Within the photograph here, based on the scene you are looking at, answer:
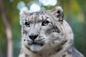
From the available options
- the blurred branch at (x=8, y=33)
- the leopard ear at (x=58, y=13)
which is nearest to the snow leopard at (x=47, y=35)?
the leopard ear at (x=58, y=13)

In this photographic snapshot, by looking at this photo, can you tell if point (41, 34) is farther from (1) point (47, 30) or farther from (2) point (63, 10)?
(2) point (63, 10)

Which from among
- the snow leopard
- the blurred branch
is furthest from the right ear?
the blurred branch

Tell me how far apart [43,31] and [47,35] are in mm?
28

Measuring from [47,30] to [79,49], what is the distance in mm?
202

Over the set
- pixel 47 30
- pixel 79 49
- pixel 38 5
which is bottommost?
pixel 79 49

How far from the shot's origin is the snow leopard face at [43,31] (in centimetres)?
126

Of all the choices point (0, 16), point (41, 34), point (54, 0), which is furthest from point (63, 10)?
point (0, 16)

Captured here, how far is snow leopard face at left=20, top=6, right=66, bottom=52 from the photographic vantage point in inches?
49.7

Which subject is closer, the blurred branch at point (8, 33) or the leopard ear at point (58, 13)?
the leopard ear at point (58, 13)

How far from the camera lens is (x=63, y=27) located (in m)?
1.31

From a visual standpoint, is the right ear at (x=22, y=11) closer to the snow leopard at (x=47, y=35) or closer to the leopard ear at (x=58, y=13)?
the snow leopard at (x=47, y=35)

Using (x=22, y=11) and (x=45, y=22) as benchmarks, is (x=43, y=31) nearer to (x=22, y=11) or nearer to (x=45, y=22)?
(x=45, y=22)

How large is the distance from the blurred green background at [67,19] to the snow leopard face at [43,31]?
8 cm

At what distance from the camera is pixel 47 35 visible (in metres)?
1.27
